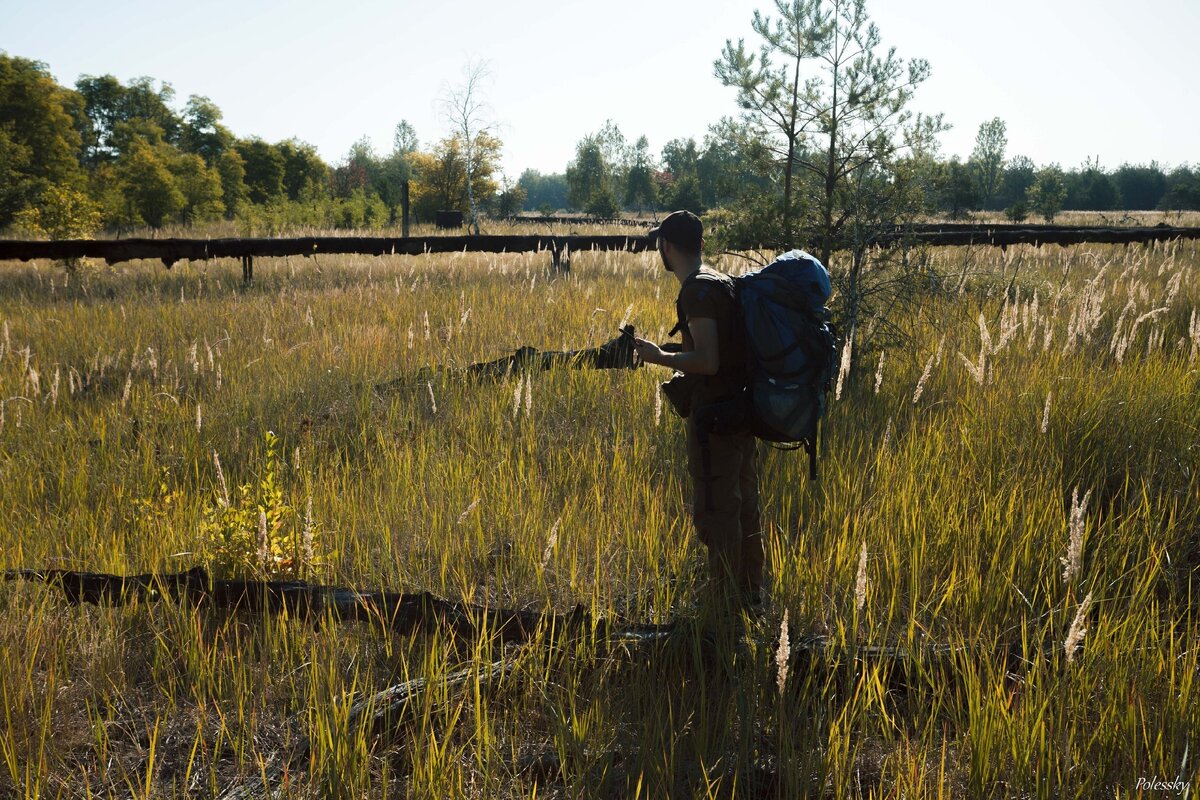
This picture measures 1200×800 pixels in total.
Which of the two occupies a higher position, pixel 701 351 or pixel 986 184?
pixel 986 184

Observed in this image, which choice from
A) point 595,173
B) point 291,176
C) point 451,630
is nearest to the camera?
point 451,630

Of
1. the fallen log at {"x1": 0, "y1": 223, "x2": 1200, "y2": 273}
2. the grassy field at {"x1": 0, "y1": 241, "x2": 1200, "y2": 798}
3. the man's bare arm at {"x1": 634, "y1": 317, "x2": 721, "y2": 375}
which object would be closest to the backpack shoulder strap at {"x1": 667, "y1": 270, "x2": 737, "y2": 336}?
the man's bare arm at {"x1": 634, "y1": 317, "x2": 721, "y2": 375}

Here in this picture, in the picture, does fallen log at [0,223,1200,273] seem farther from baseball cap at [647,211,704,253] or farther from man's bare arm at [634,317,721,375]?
man's bare arm at [634,317,721,375]

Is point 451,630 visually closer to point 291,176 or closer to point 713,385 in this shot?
point 713,385

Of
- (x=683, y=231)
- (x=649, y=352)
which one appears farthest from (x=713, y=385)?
(x=683, y=231)

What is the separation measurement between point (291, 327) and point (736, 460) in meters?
6.15

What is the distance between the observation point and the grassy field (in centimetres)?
213

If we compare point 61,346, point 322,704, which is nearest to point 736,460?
point 322,704

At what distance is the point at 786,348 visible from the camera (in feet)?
8.84

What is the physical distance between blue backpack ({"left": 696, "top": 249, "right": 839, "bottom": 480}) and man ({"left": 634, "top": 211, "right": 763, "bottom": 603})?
5.8 inches

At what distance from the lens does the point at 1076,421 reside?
423 centimetres

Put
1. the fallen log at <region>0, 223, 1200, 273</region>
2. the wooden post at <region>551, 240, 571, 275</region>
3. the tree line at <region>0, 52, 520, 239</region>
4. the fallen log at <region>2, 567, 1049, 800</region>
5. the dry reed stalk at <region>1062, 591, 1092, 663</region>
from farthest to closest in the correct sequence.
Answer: the tree line at <region>0, 52, 520, 239</region>, the wooden post at <region>551, 240, 571, 275</region>, the fallen log at <region>0, 223, 1200, 273</region>, the fallen log at <region>2, 567, 1049, 800</region>, the dry reed stalk at <region>1062, 591, 1092, 663</region>

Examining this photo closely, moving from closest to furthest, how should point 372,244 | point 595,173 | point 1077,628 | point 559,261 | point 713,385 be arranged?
point 1077,628 → point 713,385 → point 372,244 → point 559,261 → point 595,173

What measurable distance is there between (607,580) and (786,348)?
3.86 feet
